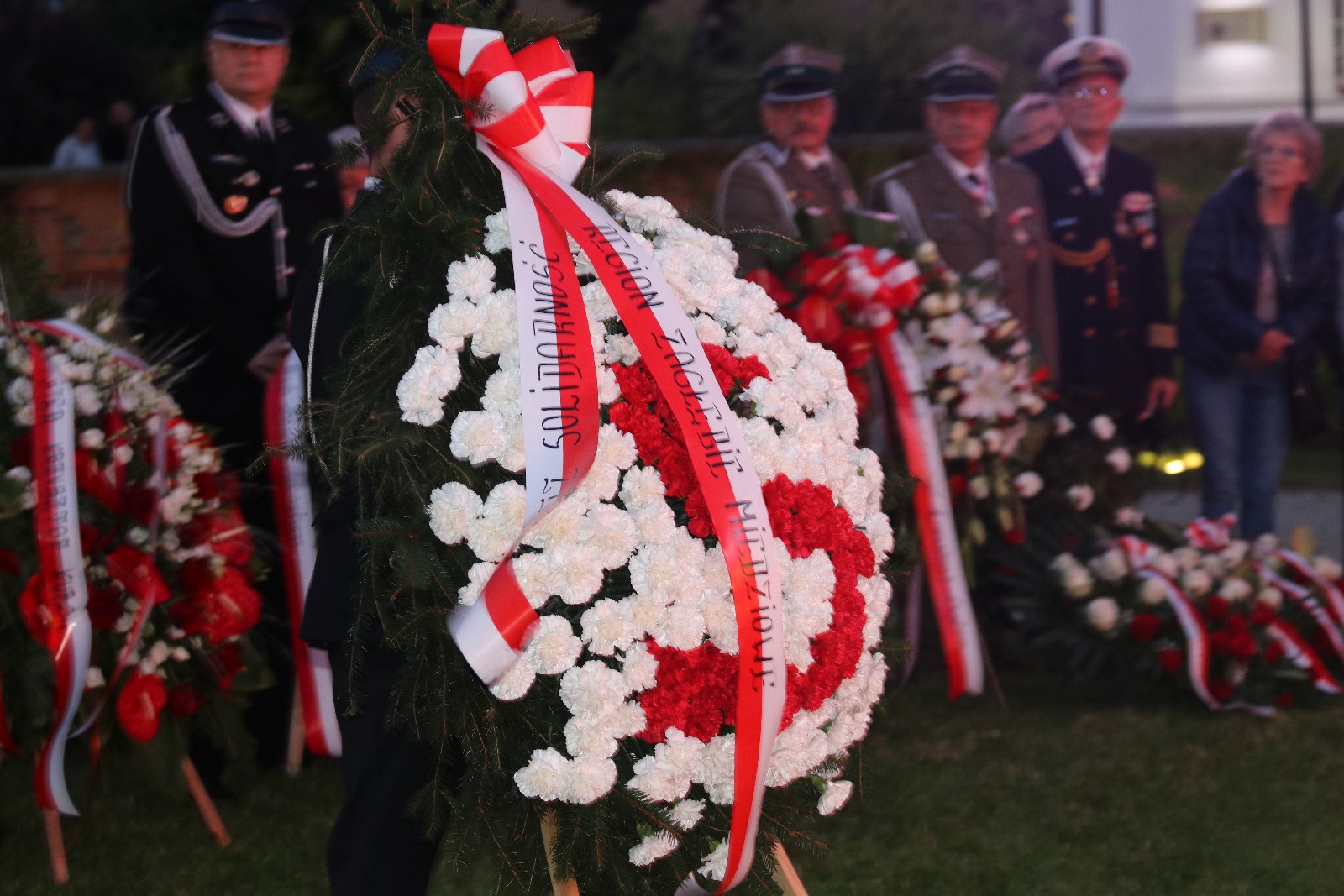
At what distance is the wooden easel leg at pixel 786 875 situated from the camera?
2.77 m

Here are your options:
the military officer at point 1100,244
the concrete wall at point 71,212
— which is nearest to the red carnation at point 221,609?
the military officer at point 1100,244

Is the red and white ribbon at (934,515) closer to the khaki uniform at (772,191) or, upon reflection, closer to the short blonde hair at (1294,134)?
the khaki uniform at (772,191)

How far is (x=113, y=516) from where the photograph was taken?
4.14 m

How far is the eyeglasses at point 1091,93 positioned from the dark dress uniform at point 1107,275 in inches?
6.9

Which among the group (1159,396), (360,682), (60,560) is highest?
(360,682)

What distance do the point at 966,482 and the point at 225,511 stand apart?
7.62 ft

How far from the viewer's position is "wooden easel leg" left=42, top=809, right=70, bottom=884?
404 cm

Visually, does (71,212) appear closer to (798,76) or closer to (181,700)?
(798,76)

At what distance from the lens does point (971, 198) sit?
233 inches

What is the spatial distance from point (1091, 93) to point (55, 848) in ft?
14.7

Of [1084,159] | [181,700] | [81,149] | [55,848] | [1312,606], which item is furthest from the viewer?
[81,149]

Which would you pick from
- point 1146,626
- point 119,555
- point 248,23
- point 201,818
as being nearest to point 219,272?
point 248,23

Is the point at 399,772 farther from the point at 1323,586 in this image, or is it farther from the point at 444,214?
the point at 1323,586

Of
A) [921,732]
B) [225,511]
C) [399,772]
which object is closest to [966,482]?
[921,732]
